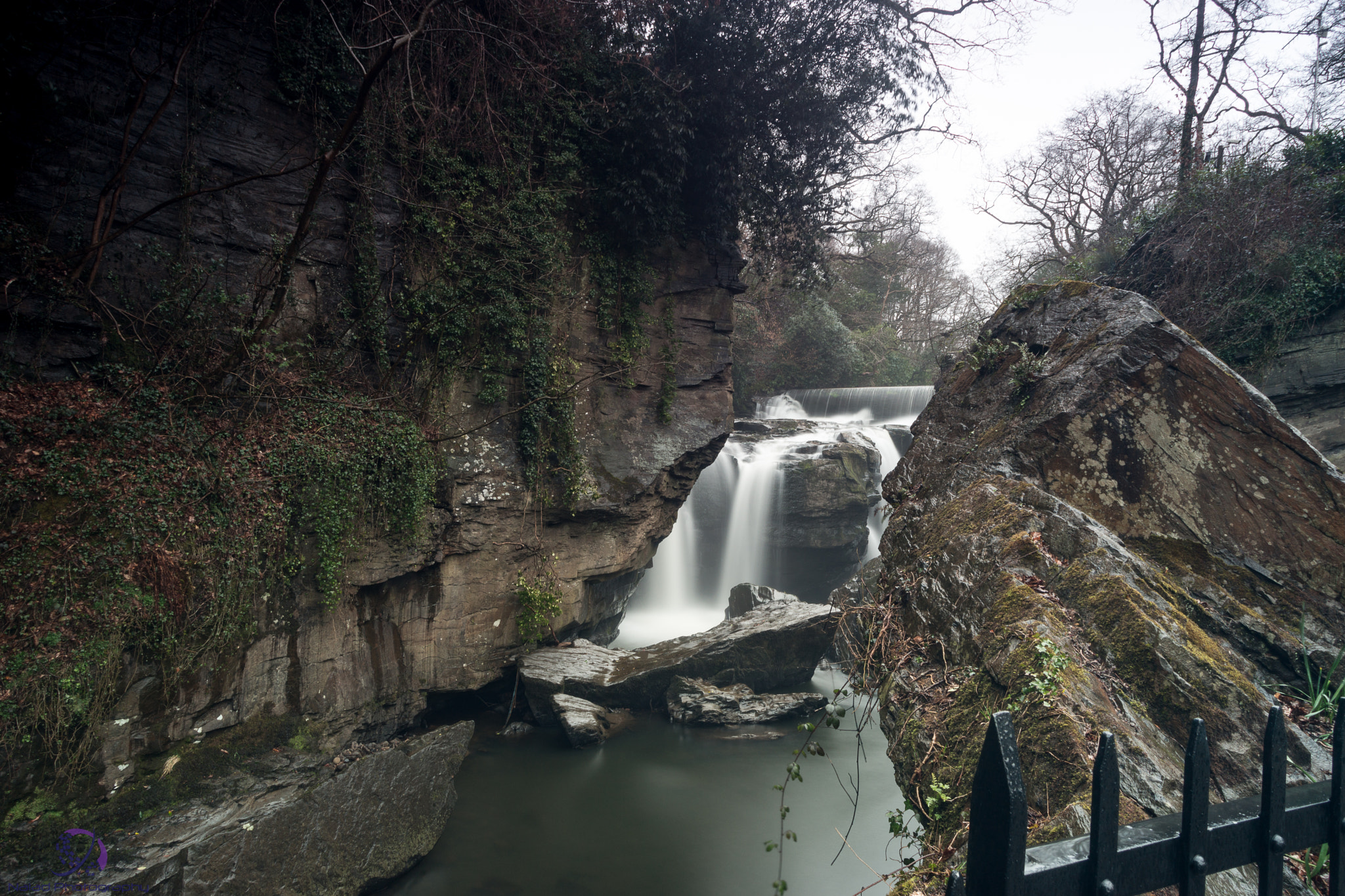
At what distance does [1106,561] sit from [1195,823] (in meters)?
2.27

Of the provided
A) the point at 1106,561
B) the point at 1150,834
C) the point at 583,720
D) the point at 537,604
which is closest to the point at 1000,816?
the point at 1150,834

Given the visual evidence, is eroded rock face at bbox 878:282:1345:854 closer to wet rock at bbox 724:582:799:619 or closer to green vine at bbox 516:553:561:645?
green vine at bbox 516:553:561:645

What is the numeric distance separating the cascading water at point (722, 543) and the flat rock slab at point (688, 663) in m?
2.62

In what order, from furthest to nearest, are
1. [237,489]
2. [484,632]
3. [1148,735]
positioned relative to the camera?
[484,632]
[237,489]
[1148,735]

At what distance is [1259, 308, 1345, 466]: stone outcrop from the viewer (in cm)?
Answer: 891

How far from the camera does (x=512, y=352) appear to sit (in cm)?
747

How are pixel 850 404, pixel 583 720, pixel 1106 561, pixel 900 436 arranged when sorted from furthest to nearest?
1. pixel 850 404
2. pixel 900 436
3. pixel 583 720
4. pixel 1106 561

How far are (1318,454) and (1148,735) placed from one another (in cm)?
254

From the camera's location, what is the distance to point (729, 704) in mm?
7383

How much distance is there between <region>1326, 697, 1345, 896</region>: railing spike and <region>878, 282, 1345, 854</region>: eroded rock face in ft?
3.46

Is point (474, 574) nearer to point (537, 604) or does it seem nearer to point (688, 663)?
point (537, 604)

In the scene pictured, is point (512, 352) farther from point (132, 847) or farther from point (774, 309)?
point (774, 309)

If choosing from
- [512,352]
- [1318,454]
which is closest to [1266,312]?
[1318,454]

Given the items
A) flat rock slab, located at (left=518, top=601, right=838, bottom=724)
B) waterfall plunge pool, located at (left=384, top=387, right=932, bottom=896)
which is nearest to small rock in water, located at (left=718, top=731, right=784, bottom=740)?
waterfall plunge pool, located at (left=384, top=387, right=932, bottom=896)
